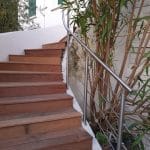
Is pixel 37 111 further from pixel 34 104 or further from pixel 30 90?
pixel 30 90

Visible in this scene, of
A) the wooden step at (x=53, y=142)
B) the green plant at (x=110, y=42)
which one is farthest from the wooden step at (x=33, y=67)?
the wooden step at (x=53, y=142)

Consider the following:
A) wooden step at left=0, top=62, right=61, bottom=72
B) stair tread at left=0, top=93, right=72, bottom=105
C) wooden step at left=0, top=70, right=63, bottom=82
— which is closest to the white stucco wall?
wooden step at left=0, top=62, right=61, bottom=72

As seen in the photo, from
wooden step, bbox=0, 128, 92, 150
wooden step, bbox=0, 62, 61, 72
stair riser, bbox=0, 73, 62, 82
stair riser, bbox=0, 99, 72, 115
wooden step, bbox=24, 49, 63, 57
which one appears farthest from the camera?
wooden step, bbox=24, 49, 63, 57

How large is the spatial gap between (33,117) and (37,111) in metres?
0.21

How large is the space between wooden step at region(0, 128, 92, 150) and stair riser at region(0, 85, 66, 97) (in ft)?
2.43

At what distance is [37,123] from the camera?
2.60m

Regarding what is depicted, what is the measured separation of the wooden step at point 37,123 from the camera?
2.48 m

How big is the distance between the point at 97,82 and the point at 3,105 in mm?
1072

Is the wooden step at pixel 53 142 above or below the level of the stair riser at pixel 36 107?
below

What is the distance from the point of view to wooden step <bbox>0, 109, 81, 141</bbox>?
8.14ft

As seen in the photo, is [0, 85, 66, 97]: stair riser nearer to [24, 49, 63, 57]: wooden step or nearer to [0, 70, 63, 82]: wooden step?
[0, 70, 63, 82]: wooden step

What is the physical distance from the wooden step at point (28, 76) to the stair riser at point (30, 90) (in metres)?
0.26

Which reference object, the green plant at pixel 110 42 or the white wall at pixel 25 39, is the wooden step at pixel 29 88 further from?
the white wall at pixel 25 39

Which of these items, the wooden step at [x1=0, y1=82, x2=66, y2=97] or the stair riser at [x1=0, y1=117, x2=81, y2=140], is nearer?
the stair riser at [x1=0, y1=117, x2=81, y2=140]
